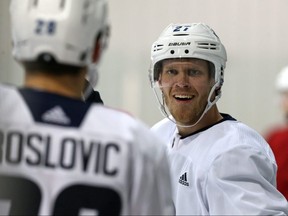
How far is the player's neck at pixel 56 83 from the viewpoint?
187 cm

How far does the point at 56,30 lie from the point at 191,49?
1.21 metres

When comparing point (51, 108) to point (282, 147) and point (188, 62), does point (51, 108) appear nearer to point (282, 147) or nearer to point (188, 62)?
point (188, 62)

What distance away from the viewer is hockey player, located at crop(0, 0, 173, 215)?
185 centimetres

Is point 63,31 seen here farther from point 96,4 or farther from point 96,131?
point 96,131

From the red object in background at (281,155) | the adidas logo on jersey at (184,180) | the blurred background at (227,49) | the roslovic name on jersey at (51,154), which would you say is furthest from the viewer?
the blurred background at (227,49)

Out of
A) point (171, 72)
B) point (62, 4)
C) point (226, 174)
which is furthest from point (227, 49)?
point (62, 4)

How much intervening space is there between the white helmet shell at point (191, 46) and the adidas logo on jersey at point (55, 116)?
1274mm

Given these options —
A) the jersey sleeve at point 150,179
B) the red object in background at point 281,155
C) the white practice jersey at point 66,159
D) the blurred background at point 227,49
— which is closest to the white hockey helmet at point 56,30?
the white practice jersey at point 66,159

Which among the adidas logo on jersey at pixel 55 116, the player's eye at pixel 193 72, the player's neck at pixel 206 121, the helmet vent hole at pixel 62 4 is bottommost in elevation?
the adidas logo on jersey at pixel 55 116

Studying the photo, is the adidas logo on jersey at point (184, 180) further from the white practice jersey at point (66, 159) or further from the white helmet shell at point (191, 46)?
the white practice jersey at point (66, 159)

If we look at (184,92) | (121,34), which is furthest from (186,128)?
(121,34)

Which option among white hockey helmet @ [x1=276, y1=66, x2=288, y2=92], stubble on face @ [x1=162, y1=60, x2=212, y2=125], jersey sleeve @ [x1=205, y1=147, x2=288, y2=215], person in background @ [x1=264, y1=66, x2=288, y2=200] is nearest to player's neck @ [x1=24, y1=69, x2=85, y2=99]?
jersey sleeve @ [x1=205, y1=147, x2=288, y2=215]

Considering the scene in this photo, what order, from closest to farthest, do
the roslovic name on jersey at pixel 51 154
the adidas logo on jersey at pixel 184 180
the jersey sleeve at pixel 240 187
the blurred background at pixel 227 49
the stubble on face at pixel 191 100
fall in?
the roslovic name on jersey at pixel 51 154, the jersey sleeve at pixel 240 187, the adidas logo on jersey at pixel 184 180, the stubble on face at pixel 191 100, the blurred background at pixel 227 49

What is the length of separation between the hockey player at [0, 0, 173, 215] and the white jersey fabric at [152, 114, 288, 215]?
82 cm
